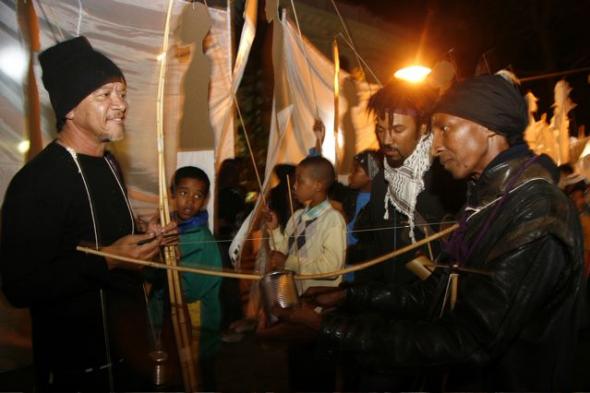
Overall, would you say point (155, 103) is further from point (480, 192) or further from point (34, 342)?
point (480, 192)

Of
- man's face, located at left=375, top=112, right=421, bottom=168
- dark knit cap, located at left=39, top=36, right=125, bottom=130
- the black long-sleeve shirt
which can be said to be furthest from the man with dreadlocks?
dark knit cap, located at left=39, top=36, right=125, bottom=130

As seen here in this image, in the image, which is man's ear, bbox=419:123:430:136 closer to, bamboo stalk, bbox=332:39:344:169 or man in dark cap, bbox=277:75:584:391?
bamboo stalk, bbox=332:39:344:169

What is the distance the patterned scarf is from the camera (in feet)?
9.36

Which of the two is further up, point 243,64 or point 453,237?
point 243,64

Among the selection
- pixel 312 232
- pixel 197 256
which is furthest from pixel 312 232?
pixel 197 256

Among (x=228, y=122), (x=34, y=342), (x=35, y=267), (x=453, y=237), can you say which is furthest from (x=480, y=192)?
(x=34, y=342)

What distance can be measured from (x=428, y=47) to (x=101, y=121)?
2901mm

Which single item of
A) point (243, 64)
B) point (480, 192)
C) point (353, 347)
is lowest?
point (353, 347)

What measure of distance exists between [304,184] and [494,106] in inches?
48.0

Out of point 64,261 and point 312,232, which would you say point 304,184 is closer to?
point 312,232

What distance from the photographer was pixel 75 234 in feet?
5.74

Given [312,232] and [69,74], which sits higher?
[69,74]

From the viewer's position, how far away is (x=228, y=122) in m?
2.34

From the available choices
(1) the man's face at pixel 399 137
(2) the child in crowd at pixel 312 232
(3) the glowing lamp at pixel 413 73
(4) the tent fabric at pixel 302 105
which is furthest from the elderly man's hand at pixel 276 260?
(3) the glowing lamp at pixel 413 73
